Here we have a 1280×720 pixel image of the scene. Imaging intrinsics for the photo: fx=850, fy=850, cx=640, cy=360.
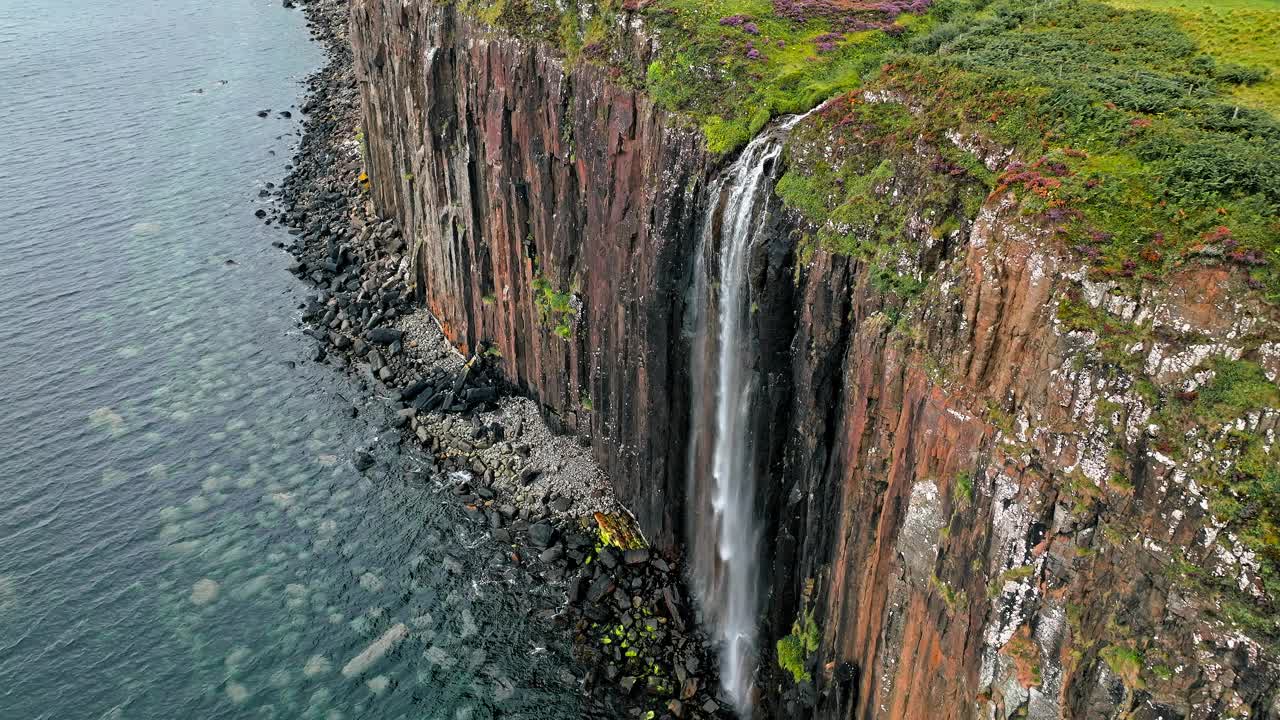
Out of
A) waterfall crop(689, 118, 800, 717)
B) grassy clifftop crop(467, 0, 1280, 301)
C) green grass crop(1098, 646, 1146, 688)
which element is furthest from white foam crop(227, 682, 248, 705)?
green grass crop(1098, 646, 1146, 688)

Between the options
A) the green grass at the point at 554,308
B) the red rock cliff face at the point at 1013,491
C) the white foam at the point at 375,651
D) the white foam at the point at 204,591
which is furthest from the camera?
the green grass at the point at 554,308

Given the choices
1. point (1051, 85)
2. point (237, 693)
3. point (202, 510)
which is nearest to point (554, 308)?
point (202, 510)

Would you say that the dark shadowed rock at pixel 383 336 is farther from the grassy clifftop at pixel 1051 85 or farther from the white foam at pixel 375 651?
the white foam at pixel 375 651

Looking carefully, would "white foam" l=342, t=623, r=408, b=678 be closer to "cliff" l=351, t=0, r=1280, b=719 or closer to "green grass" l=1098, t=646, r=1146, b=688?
"cliff" l=351, t=0, r=1280, b=719

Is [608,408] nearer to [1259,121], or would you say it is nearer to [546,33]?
[546,33]

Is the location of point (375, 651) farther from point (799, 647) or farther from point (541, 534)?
point (799, 647)

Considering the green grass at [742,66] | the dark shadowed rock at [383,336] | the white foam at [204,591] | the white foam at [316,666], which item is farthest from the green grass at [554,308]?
the white foam at [204,591]

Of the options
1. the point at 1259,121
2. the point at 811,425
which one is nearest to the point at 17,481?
the point at 811,425
